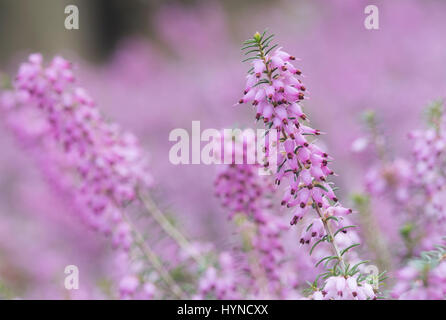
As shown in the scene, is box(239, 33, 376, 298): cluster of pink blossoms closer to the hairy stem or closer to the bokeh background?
the hairy stem

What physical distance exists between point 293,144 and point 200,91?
6.85 m

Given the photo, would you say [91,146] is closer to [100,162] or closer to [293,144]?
[100,162]

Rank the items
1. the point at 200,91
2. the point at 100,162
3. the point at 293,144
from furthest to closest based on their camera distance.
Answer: the point at 200,91 < the point at 100,162 < the point at 293,144

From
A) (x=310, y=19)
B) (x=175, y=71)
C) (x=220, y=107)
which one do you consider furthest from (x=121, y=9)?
(x=220, y=107)

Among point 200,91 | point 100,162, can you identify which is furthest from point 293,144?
point 200,91

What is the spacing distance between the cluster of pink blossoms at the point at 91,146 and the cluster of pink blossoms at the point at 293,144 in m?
1.14

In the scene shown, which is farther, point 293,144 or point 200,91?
point 200,91

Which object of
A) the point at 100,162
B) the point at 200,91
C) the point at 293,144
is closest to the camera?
the point at 293,144

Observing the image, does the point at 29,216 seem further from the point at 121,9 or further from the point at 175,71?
the point at 121,9

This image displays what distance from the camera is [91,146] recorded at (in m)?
2.92

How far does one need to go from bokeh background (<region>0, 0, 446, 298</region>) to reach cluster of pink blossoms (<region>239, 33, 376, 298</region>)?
1390 mm

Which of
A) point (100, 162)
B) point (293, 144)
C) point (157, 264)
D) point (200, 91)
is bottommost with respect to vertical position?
point (157, 264)

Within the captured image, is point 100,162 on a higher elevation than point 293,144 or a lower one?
higher

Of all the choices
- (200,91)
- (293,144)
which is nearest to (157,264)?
(293,144)
